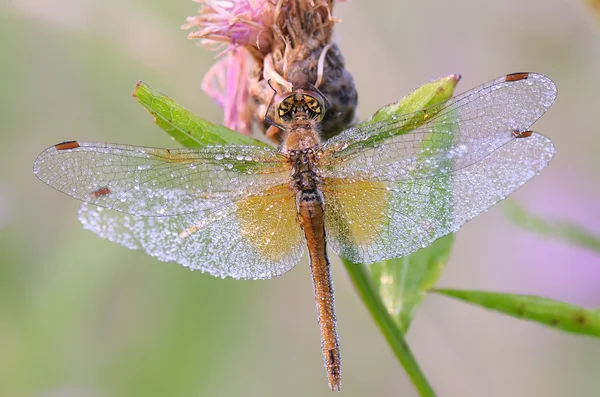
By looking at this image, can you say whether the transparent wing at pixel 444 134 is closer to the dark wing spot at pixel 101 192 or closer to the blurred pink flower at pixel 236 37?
the blurred pink flower at pixel 236 37

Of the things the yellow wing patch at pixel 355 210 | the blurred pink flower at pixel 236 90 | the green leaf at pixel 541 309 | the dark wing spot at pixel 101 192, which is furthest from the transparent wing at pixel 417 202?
the dark wing spot at pixel 101 192

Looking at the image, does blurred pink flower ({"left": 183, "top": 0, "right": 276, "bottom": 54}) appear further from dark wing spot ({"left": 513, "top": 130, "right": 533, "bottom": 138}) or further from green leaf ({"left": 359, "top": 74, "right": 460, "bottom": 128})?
dark wing spot ({"left": 513, "top": 130, "right": 533, "bottom": 138})

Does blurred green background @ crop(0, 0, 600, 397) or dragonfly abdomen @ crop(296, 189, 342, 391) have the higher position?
blurred green background @ crop(0, 0, 600, 397)

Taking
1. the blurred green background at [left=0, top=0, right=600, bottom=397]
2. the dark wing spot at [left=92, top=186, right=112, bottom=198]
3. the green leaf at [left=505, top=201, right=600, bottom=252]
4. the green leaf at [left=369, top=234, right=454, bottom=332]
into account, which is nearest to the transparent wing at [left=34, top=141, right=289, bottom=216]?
the dark wing spot at [left=92, top=186, right=112, bottom=198]

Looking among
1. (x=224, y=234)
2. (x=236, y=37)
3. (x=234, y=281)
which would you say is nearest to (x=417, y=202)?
(x=224, y=234)
